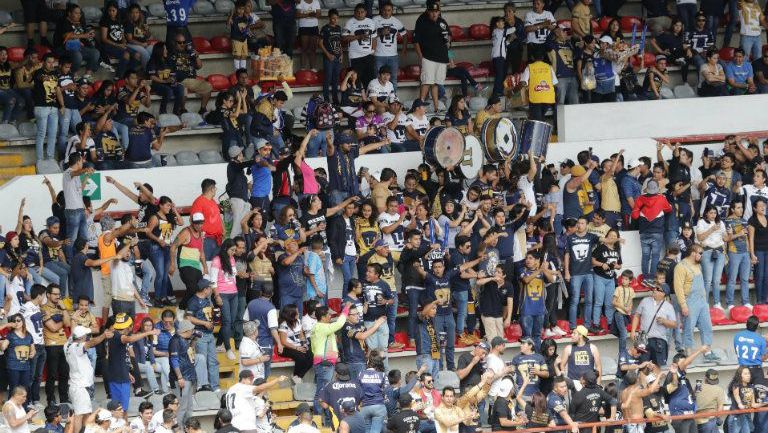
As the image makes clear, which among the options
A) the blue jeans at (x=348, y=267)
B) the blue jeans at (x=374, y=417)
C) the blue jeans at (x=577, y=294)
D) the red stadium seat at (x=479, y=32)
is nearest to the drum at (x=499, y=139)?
the blue jeans at (x=577, y=294)

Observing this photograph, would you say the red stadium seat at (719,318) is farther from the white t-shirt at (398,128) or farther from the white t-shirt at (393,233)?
the white t-shirt at (398,128)

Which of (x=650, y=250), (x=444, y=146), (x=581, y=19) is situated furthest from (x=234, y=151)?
(x=581, y=19)

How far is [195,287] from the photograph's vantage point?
20.6 meters

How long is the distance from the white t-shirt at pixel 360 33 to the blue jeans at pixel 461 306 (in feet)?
17.7

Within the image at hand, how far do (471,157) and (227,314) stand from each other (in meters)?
4.72

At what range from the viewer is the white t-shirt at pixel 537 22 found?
26.8 metres

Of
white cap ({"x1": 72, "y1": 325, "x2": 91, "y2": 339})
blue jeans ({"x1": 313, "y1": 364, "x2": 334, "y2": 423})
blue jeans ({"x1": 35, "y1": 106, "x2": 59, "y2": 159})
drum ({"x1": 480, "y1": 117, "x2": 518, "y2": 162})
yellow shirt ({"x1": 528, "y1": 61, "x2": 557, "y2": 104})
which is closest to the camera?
white cap ({"x1": 72, "y1": 325, "x2": 91, "y2": 339})

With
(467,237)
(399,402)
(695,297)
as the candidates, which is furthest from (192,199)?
(695,297)

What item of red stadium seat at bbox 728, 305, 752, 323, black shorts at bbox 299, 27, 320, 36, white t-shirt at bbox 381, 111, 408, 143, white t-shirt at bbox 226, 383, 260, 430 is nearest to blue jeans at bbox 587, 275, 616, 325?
red stadium seat at bbox 728, 305, 752, 323

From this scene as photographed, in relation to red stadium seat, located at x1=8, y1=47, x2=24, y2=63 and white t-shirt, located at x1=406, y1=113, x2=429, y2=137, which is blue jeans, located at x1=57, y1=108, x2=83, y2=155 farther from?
white t-shirt, located at x1=406, y1=113, x2=429, y2=137

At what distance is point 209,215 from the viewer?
21.8m

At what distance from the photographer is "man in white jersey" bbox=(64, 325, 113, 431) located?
19406 mm

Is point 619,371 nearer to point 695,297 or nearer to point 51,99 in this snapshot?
point 695,297

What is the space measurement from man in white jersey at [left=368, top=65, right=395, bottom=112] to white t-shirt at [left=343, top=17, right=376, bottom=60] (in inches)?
33.6
